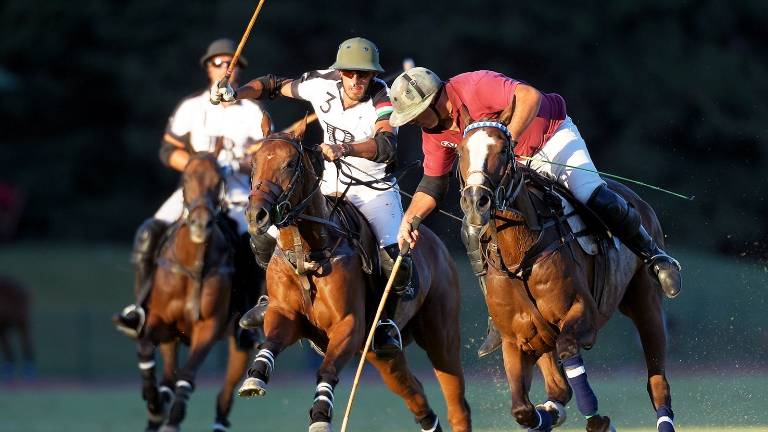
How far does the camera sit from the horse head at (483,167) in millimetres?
7426

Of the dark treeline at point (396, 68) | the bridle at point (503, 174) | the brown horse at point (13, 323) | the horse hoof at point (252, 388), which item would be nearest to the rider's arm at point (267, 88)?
the bridle at point (503, 174)

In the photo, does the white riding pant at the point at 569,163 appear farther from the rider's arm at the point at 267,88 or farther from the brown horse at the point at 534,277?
the rider's arm at the point at 267,88

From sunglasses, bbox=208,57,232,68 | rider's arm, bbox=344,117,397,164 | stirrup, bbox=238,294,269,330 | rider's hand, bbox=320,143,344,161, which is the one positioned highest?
sunglasses, bbox=208,57,232,68

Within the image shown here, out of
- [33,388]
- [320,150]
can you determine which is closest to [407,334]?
[320,150]

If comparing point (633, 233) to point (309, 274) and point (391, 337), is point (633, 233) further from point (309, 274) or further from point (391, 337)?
point (309, 274)

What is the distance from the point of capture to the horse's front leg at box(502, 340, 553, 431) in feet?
28.0

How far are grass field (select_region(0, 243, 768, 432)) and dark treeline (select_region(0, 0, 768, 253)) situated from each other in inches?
62.4

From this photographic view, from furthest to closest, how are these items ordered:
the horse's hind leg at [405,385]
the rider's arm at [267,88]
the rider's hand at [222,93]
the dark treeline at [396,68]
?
the dark treeline at [396,68] → the horse's hind leg at [405,385] → the rider's arm at [267,88] → the rider's hand at [222,93]

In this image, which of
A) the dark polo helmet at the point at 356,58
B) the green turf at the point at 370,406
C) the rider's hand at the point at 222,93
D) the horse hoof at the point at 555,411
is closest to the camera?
the horse hoof at the point at 555,411

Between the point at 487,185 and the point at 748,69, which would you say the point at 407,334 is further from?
the point at 748,69

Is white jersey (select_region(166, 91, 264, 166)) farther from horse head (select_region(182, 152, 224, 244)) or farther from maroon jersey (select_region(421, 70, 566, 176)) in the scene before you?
maroon jersey (select_region(421, 70, 566, 176))

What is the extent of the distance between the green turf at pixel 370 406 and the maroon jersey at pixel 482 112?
90.7 inches

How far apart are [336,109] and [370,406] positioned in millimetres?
7707

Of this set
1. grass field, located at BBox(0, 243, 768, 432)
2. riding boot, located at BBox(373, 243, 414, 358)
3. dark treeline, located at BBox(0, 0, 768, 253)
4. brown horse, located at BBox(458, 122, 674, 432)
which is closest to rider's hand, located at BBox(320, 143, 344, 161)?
riding boot, located at BBox(373, 243, 414, 358)
